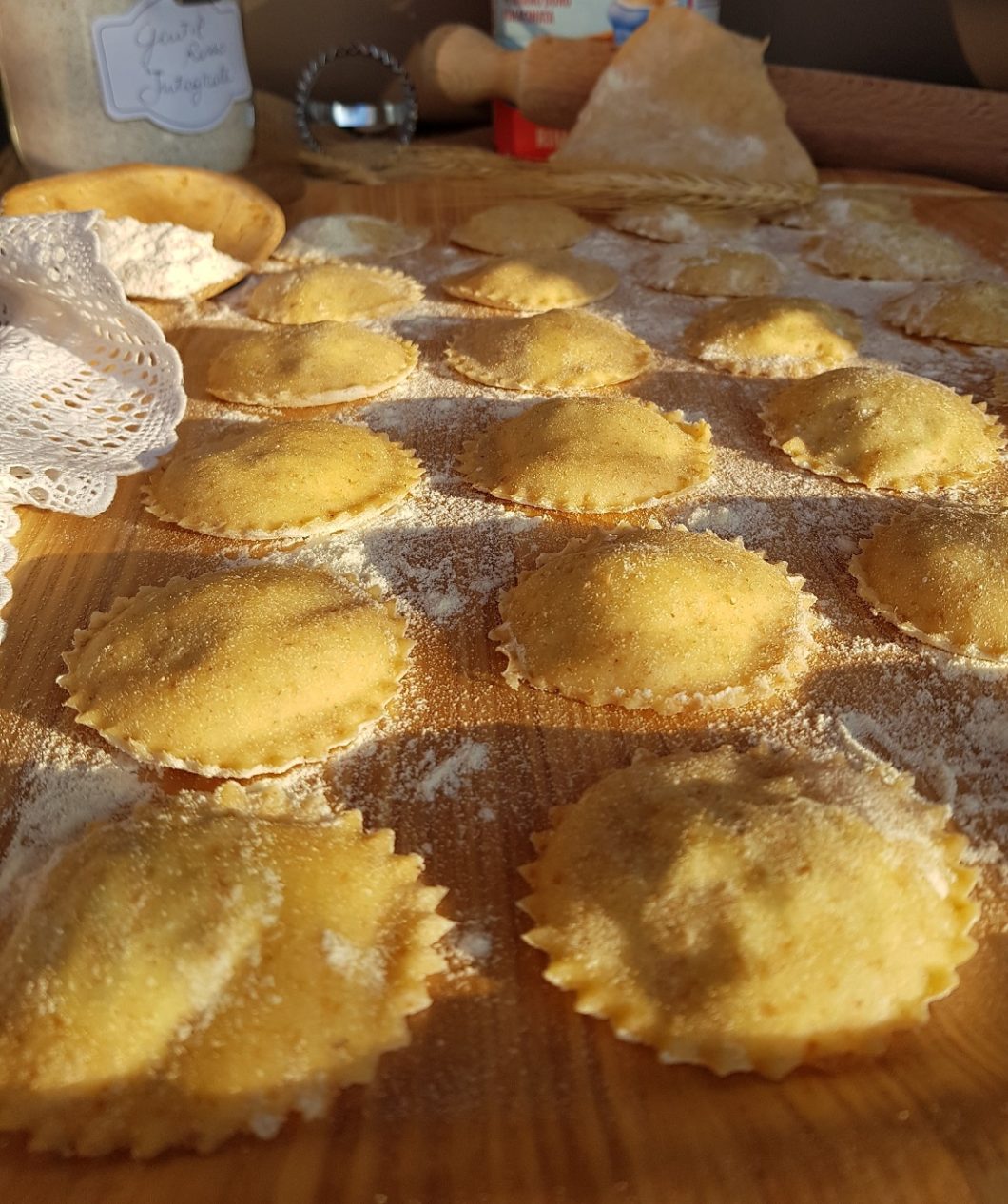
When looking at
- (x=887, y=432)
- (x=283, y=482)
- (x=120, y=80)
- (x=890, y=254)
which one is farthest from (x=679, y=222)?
(x=283, y=482)

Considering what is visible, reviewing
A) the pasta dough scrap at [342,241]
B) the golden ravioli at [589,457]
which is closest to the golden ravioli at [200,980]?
the golden ravioli at [589,457]

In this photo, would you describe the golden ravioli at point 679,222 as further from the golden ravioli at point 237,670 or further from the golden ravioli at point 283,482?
the golden ravioli at point 237,670

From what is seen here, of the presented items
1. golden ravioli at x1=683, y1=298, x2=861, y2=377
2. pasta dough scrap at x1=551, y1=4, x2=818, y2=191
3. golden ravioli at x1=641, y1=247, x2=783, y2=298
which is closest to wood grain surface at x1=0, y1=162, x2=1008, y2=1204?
golden ravioli at x1=683, y1=298, x2=861, y2=377

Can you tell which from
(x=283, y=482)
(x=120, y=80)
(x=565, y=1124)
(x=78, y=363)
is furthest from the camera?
(x=120, y=80)

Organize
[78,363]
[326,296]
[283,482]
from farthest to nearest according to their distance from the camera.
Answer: [326,296], [78,363], [283,482]

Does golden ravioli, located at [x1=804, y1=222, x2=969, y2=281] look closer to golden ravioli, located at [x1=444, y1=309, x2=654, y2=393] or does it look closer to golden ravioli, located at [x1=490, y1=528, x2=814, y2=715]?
golden ravioli, located at [x1=444, y1=309, x2=654, y2=393]

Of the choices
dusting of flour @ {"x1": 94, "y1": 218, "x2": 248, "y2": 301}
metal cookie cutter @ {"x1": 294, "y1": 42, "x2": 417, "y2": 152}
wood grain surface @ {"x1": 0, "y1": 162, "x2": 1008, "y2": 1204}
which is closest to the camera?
wood grain surface @ {"x1": 0, "y1": 162, "x2": 1008, "y2": 1204}

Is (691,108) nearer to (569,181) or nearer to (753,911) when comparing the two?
(569,181)
